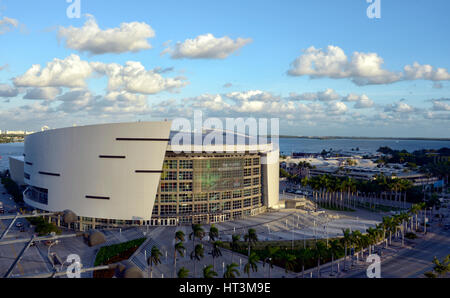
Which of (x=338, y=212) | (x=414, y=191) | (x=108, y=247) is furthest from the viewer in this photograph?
(x=414, y=191)

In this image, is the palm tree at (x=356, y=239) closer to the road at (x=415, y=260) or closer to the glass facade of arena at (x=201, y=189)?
the road at (x=415, y=260)

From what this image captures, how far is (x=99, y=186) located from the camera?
3051 inches

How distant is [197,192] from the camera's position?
266 feet

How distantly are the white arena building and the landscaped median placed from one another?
35.8 ft

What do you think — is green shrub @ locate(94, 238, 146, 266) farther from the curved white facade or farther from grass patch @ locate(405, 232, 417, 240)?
grass patch @ locate(405, 232, 417, 240)

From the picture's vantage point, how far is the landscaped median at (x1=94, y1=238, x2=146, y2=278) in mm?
58969

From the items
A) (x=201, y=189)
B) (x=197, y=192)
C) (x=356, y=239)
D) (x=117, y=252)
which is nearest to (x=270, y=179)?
(x=201, y=189)

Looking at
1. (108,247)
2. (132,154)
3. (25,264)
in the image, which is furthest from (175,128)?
(25,264)

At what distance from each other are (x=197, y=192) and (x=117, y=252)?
979 inches

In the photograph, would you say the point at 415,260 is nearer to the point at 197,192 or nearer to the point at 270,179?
the point at 270,179

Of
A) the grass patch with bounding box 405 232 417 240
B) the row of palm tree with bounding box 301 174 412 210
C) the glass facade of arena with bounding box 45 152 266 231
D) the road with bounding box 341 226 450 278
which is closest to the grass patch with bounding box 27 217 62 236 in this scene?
the glass facade of arena with bounding box 45 152 266 231

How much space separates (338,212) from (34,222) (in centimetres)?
8494
